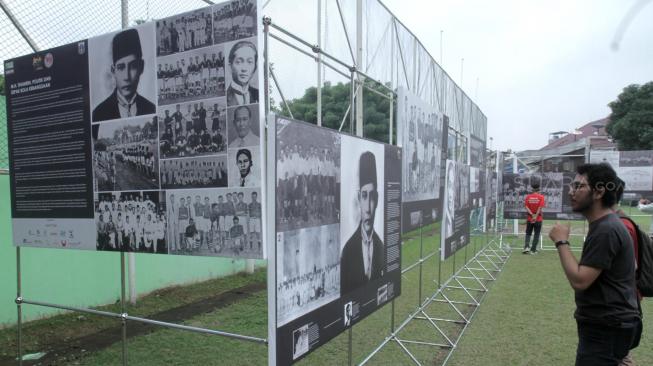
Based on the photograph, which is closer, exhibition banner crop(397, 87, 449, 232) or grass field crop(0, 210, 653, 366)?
grass field crop(0, 210, 653, 366)

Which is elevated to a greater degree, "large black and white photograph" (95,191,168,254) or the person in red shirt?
"large black and white photograph" (95,191,168,254)

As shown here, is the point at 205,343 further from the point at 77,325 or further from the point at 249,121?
the point at 249,121

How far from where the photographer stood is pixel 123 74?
2502 mm

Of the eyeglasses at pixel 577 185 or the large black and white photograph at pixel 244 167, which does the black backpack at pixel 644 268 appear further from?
the large black and white photograph at pixel 244 167

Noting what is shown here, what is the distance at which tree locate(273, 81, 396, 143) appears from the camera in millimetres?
5637

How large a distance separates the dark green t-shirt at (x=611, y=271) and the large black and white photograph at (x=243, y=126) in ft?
5.40

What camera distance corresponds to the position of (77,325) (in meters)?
4.84

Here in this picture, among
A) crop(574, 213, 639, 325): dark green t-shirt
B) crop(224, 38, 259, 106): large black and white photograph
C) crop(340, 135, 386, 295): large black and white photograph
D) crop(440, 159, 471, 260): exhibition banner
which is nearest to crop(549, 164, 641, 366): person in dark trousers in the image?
crop(574, 213, 639, 325): dark green t-shirt

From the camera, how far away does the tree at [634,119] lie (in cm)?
2906

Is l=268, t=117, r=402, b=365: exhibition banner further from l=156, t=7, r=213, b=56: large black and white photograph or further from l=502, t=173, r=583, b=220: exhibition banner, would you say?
l=502, t=173, r=583, b=220: exhibition banner

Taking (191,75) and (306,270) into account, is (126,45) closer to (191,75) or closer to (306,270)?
(191,75)

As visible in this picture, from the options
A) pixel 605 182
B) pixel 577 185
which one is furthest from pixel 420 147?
pixel 605 182

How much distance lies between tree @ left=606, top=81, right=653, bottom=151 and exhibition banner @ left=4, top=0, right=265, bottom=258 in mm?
33158

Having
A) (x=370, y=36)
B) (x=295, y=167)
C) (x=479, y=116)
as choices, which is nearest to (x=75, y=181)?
(x=295, y=167)
